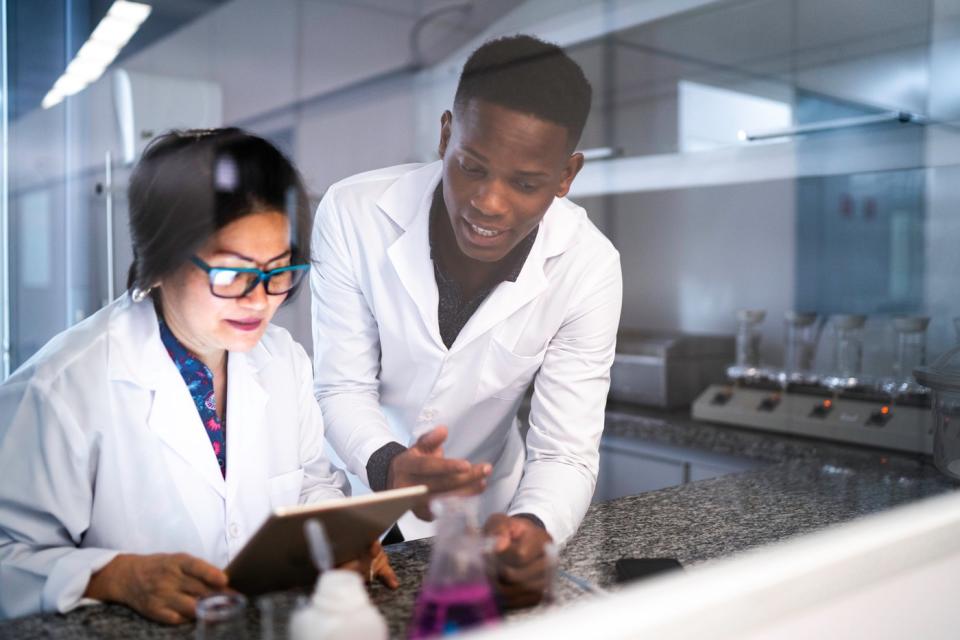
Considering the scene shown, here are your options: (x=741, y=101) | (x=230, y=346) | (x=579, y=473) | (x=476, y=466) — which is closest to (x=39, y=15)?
(x=230, y=346)

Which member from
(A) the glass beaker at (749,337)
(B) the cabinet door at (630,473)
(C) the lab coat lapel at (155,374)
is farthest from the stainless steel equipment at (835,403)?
(C) the lab coat lapel at (155,374)

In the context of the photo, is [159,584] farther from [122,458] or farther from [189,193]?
[189,193]

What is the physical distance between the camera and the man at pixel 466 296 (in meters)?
1.24

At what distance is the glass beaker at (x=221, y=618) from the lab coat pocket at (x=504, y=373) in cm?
58

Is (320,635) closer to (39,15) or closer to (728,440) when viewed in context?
(39,15)

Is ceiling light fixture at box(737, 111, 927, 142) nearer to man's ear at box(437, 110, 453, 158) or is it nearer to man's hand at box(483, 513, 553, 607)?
man's ear at box(437, 110, 453, 158)

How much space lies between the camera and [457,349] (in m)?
1.30

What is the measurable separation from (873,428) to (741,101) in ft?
3.15

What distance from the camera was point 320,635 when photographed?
808 millimetres

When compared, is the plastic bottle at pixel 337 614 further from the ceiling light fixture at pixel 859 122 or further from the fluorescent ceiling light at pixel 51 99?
the ceiling light fixture at pixel 859 122

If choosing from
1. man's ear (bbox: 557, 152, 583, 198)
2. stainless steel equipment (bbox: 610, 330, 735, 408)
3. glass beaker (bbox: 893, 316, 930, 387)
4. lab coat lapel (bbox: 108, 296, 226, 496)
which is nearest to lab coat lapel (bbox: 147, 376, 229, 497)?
lab coat lapel (bbox: 108, 296, 226, 496)

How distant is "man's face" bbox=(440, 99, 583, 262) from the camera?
1266 mm

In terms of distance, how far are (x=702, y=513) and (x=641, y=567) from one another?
0.40m

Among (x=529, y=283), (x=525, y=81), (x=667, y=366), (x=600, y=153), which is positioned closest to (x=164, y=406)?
(x=529, y=283)
